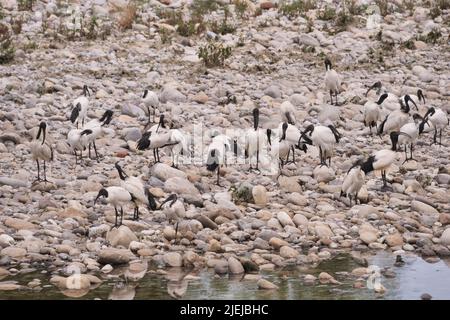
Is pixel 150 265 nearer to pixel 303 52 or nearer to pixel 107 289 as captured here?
pixel 107 289

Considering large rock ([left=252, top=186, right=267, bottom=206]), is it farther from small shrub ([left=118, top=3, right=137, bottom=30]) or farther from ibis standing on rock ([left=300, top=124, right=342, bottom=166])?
small shrub ([left=118, top=3, right=137, bottom=30])

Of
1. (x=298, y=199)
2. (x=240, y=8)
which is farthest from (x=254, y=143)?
(x=240, y=8)

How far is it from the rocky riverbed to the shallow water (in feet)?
0.54

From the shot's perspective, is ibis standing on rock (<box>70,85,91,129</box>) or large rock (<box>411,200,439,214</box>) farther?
ibis standing on rock (<box>70,85,91,129</box>)

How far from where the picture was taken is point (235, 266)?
1098 centimetres

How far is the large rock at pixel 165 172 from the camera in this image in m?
14.2

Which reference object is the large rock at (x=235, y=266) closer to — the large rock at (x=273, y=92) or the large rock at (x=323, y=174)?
the large rock at (x=323, y=174)

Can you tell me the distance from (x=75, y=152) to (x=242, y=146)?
8.97 ft

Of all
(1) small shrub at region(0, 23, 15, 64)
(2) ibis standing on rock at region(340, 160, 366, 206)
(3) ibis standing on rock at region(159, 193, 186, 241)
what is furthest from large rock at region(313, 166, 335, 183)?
(1) small shrub at region(0, 23, 15, 64)

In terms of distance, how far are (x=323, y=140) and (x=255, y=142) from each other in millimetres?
1090

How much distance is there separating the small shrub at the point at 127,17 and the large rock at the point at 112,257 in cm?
1195

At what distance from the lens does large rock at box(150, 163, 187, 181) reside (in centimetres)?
1420

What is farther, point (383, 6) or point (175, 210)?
point (383, 6)

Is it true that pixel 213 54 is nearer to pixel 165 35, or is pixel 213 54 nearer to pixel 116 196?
pixel 165 35
